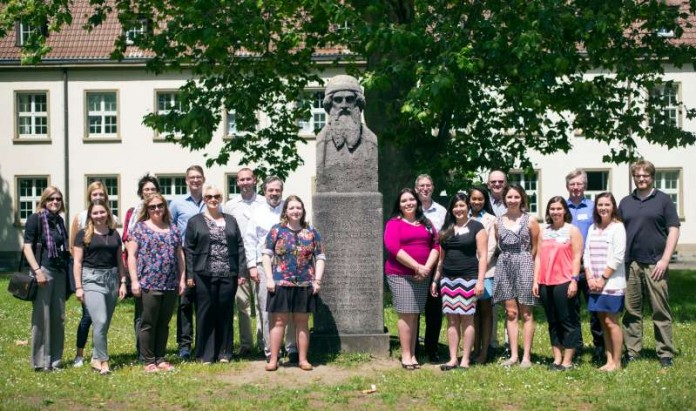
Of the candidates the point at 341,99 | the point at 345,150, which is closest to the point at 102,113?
the point at 341,99

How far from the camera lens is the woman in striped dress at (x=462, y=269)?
10.8 metres

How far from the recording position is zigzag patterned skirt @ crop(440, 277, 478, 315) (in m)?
10.8

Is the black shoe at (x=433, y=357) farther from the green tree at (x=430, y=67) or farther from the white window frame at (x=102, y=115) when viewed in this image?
the white window frame at (x=102, y=115)

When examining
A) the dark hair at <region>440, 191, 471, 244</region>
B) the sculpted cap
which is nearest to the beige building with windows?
the sculpted cap

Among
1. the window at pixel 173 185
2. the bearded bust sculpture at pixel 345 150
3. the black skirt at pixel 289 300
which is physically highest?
the window at pixel 173 185

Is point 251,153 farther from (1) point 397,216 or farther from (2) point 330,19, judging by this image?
(1) point 397,216

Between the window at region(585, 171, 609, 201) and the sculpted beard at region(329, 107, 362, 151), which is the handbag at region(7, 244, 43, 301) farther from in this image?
the window at region(585, 171, 609, 201)

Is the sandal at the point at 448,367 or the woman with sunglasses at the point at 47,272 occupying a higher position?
the woman with sunglasses at the point at 47,272

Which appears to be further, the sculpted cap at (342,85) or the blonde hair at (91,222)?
the sculpted cap at (342,85)

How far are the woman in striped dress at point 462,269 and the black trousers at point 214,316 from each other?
7.68 ft

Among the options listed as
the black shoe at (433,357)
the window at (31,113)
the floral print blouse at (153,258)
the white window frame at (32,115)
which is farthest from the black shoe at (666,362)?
the window at (31,113)

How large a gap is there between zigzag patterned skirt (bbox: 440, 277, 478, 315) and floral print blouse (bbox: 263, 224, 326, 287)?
1.44 meters

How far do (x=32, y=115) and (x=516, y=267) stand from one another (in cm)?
3295

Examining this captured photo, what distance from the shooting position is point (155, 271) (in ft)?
35.7
